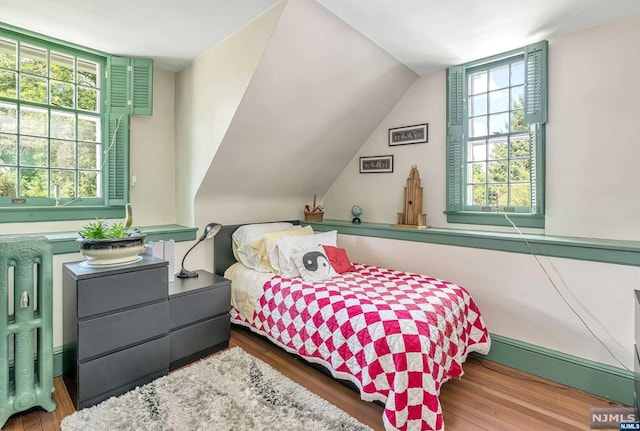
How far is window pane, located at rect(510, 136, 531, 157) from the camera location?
269 cm

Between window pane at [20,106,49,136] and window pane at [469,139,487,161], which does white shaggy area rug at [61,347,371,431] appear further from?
window pane at [469,139,487,161]

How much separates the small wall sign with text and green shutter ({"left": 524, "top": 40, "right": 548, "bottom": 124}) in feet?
2.90

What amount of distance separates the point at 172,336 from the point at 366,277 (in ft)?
5.03

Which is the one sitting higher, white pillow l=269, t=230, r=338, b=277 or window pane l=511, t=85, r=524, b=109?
window pane l=511, t=85, r=524, b=109

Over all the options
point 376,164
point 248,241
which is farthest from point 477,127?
point 248,241

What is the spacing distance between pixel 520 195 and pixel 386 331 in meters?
1.86

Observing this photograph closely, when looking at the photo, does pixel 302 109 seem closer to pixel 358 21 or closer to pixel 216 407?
pixel 358 21

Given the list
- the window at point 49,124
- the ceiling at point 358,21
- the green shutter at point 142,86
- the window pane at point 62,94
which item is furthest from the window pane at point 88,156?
the ceiling at point 358,21

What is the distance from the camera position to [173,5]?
6.66 ft

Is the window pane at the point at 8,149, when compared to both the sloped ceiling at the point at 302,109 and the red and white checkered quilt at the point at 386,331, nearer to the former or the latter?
the sloped ceiling at the point at 302,109

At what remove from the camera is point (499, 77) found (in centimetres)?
284

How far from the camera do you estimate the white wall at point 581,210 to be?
208 centimetres

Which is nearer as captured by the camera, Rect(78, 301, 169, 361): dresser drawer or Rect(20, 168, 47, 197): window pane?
Rect(78, 301, 169, 361): dresser drawer

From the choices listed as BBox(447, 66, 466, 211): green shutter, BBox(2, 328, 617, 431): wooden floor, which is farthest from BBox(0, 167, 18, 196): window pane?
BBox(447, 66, 466, 211): green shutter
